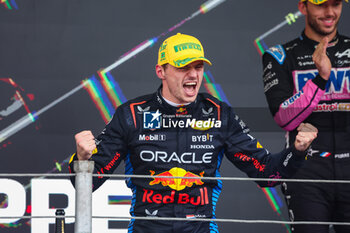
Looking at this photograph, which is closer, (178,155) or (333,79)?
(178,155)

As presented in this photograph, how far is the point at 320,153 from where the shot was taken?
2076 millimetres

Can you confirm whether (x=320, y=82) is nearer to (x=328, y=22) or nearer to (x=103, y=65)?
(x=328, y=22)

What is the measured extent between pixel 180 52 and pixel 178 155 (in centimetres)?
34

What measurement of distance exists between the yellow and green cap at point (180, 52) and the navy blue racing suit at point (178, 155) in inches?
5.5

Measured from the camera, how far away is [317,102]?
1985mm

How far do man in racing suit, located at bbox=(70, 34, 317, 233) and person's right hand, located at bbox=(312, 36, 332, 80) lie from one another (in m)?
0.32

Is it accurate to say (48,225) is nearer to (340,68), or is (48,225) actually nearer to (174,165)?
(174,165)

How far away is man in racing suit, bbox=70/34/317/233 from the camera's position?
1909mm

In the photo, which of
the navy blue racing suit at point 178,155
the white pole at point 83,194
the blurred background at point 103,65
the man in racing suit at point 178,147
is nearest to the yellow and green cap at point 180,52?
the man in racing suit at point 178,147

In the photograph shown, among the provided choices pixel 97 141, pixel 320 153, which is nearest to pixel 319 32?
pixel 320 153

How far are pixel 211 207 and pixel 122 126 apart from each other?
1.32ft

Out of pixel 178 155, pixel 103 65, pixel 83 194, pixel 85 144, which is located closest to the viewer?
pixel 83 194

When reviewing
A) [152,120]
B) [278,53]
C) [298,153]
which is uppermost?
[278,53]

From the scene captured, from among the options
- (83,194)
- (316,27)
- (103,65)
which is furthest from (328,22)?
(83,194)
